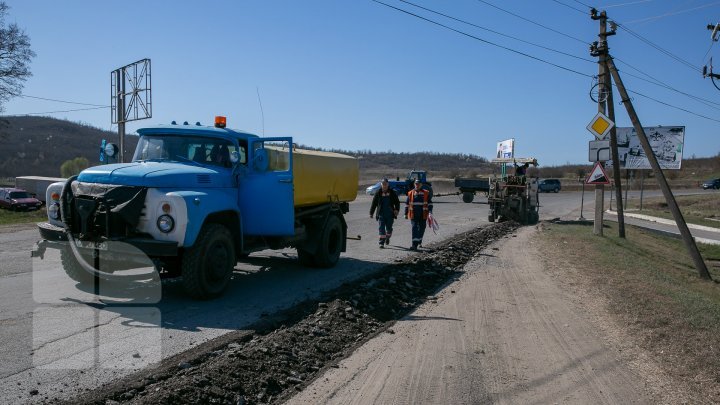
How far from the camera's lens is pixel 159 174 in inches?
299

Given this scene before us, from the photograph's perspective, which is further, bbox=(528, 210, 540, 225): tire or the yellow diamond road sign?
bbox=(528, 210, 540, 225): tire

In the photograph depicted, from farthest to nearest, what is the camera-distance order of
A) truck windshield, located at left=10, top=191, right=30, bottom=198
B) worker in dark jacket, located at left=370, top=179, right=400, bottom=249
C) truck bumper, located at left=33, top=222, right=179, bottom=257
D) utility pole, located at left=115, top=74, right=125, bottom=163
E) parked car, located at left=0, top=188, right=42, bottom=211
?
truck windshield, located at left=10, top=191, right=30, bottom=198 < parked car, located at left=0, top=188, right=42, bottom=211 < utility pole, located at left=115, top=74, right=125, bottom=163 < worker in dark jacket, located at left=370, top=179, right=400, bottom=249 < truck bumper, located at left=33, top=222, right=179, bottom=257

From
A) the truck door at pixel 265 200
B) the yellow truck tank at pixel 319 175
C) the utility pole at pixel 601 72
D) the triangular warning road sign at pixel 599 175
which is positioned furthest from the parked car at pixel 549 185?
the truck door at pixel 265 200

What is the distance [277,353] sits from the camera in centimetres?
582

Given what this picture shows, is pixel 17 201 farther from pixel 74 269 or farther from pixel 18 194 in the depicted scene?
pixel 74 269

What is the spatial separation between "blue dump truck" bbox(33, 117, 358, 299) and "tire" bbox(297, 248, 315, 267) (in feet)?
2.85

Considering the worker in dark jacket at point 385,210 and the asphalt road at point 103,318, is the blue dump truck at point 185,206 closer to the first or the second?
the asphalt road at point 103,318

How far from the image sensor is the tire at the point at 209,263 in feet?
25.0

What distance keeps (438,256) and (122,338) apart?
8.67 m

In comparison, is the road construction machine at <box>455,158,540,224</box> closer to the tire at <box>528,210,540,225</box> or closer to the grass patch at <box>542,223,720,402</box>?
the tire at <box>528,210,540,225</box>

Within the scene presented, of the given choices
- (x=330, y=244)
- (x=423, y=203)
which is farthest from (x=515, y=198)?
(x=330, y=244)

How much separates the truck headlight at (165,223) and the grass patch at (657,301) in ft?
19.0

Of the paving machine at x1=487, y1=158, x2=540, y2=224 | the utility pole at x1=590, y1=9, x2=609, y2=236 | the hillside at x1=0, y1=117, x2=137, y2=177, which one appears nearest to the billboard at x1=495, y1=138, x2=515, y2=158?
the paving machine at x1=487, y1=158, x2=540, y2=224

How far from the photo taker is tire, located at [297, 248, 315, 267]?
37.3 feet
